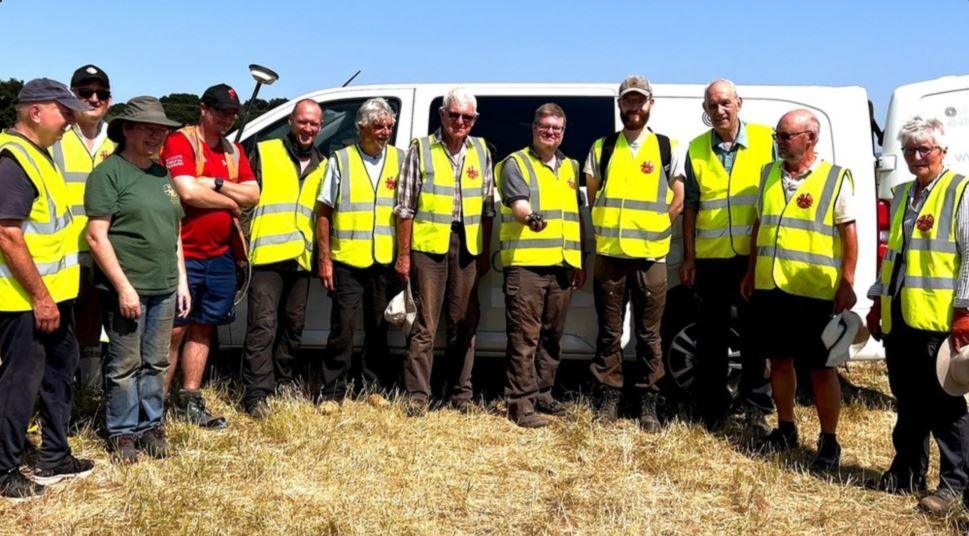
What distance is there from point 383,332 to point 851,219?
265 cm

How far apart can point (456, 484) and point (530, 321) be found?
47.5 inches

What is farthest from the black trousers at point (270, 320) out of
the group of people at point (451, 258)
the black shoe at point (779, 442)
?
the black shoe at point (779, 442)

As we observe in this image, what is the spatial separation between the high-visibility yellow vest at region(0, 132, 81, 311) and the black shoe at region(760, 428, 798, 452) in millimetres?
3446

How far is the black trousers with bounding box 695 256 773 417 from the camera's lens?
468 centimetres

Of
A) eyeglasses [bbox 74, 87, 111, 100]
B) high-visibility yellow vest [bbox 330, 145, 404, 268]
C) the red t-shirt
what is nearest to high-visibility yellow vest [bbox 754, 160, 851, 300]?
high-visibility yellow vest [bbox 330, 145, 404, 268]

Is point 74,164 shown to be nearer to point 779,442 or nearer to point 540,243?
point 540,243

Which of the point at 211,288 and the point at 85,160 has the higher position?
the point at 85,160

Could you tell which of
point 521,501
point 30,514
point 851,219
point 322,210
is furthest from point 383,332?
point 851,219

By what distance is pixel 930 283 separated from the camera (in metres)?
3.64

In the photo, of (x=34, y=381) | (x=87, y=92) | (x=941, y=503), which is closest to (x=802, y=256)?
(x=941, y=503)

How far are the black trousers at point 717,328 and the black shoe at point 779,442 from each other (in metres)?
0.35

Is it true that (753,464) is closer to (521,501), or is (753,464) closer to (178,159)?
(521,501)

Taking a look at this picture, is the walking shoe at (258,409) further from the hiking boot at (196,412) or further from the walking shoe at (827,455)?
the walking shoe at (827,455)

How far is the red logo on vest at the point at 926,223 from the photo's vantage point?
3.65m
